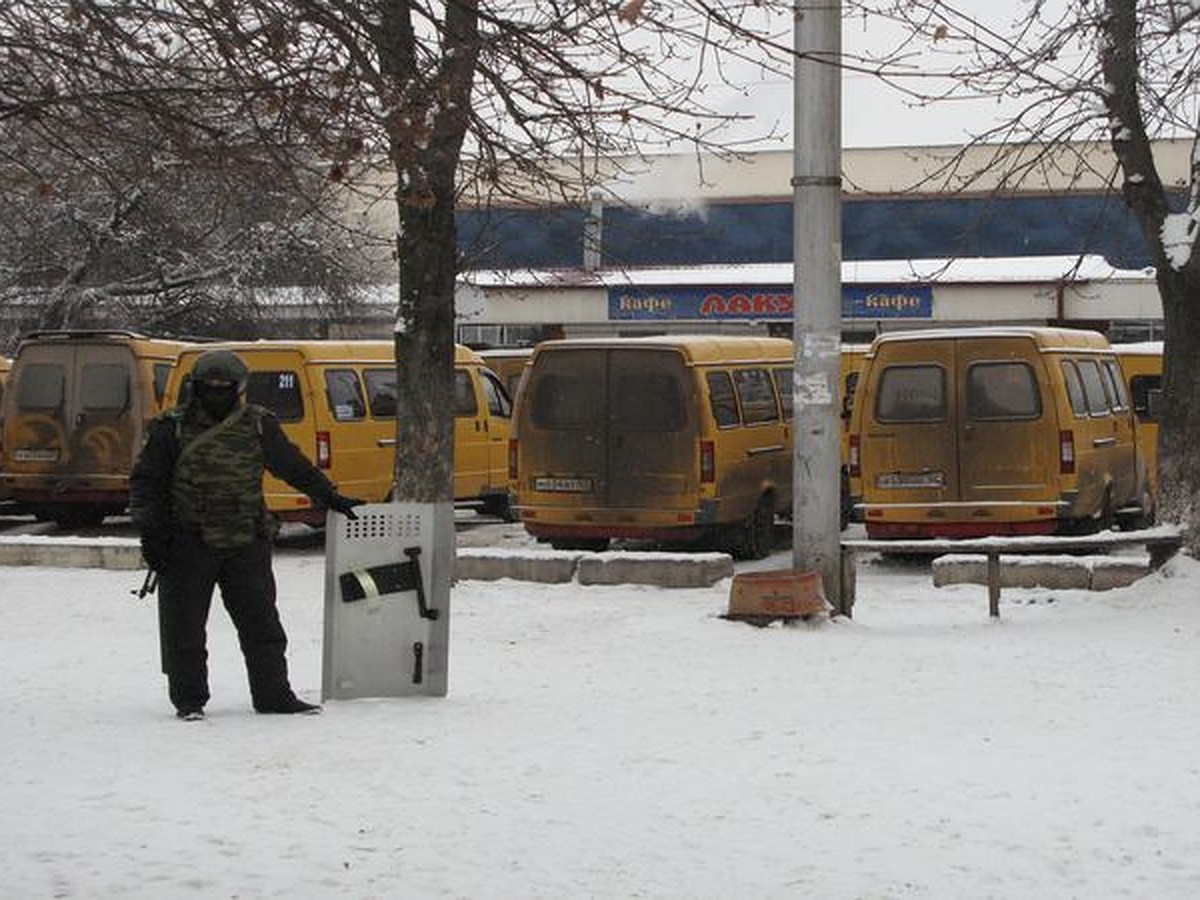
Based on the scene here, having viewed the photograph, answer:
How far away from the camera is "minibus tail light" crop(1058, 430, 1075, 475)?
17.1 m

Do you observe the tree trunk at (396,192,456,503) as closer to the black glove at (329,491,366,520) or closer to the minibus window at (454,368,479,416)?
the black glove at (329,491,366,520)

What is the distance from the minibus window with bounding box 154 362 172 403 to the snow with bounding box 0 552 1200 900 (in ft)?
29.3

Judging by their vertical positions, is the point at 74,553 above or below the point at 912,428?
below

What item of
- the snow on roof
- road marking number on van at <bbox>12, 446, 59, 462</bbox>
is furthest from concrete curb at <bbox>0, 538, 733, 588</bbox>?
the snow on roof

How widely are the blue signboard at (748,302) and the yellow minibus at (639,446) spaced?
67.0 ft

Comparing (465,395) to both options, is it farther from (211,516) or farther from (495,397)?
(211,516)

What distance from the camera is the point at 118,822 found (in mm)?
6812

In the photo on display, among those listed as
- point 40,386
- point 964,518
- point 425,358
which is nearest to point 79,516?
point 40,386

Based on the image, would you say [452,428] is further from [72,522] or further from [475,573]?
[72,522]

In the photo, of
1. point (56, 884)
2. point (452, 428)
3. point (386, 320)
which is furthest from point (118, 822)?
point (386, 320)

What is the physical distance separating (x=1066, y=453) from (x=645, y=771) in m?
10.0

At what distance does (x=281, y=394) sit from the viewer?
63.4 feet

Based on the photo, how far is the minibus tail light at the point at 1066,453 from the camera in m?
17.1

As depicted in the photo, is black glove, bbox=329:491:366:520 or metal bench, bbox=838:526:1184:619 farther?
metal bench, bbox=838:526:1184:619
